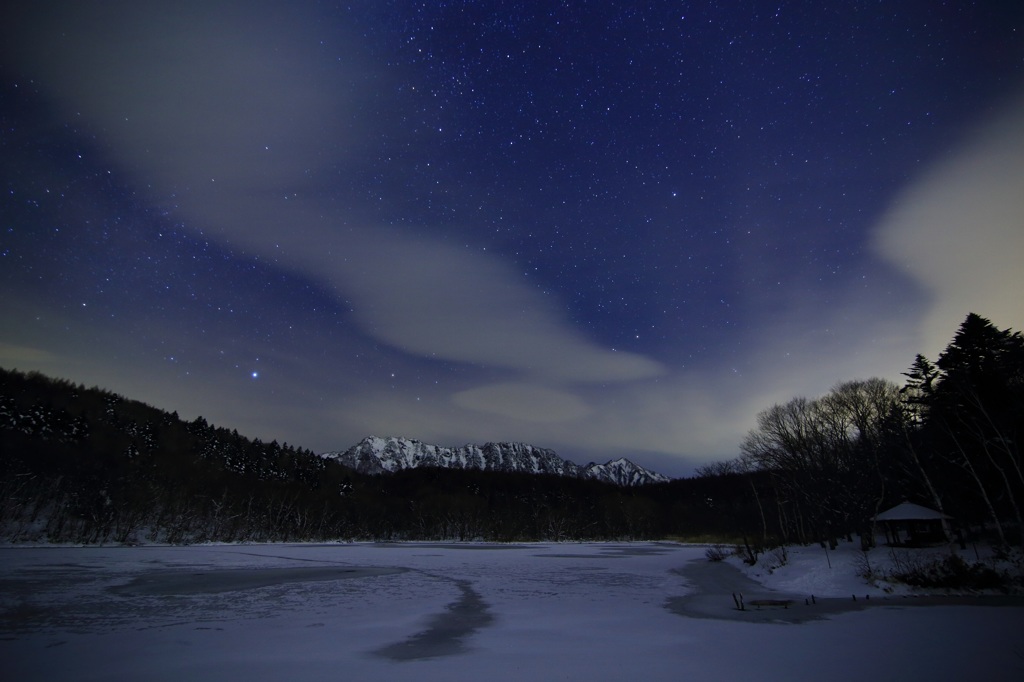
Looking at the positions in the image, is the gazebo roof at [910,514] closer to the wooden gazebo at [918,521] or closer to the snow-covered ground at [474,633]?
the wooden gazebo at [918,521]

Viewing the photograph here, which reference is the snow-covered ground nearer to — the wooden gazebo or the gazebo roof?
the gazebo roof

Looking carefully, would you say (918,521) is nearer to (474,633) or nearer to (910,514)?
(910,514)

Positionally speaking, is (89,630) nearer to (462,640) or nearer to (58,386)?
(462,640)

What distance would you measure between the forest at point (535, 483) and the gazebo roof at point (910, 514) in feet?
7.49

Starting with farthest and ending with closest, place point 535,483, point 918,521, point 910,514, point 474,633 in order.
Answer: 1. point 535,483
2. point 918,521
3. point 910,514
4. point 474,633

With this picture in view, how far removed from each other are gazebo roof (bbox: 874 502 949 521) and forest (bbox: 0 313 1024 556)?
2.28m

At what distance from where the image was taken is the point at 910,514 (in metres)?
34.1

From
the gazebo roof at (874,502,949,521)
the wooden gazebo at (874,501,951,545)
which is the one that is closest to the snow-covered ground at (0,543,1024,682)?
the gazebo roof at (874,502,949,521)

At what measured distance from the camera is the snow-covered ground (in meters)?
11.6

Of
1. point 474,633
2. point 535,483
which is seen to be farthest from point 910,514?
point 535,483

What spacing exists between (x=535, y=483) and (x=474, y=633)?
599ft

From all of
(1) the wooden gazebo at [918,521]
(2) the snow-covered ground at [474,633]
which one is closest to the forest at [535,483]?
(1) the wooden gazebo at [918,521]

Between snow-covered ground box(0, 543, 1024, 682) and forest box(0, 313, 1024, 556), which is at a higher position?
forest box(0, 313, 1024, 556)

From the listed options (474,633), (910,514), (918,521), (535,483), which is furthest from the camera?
(535,483)
